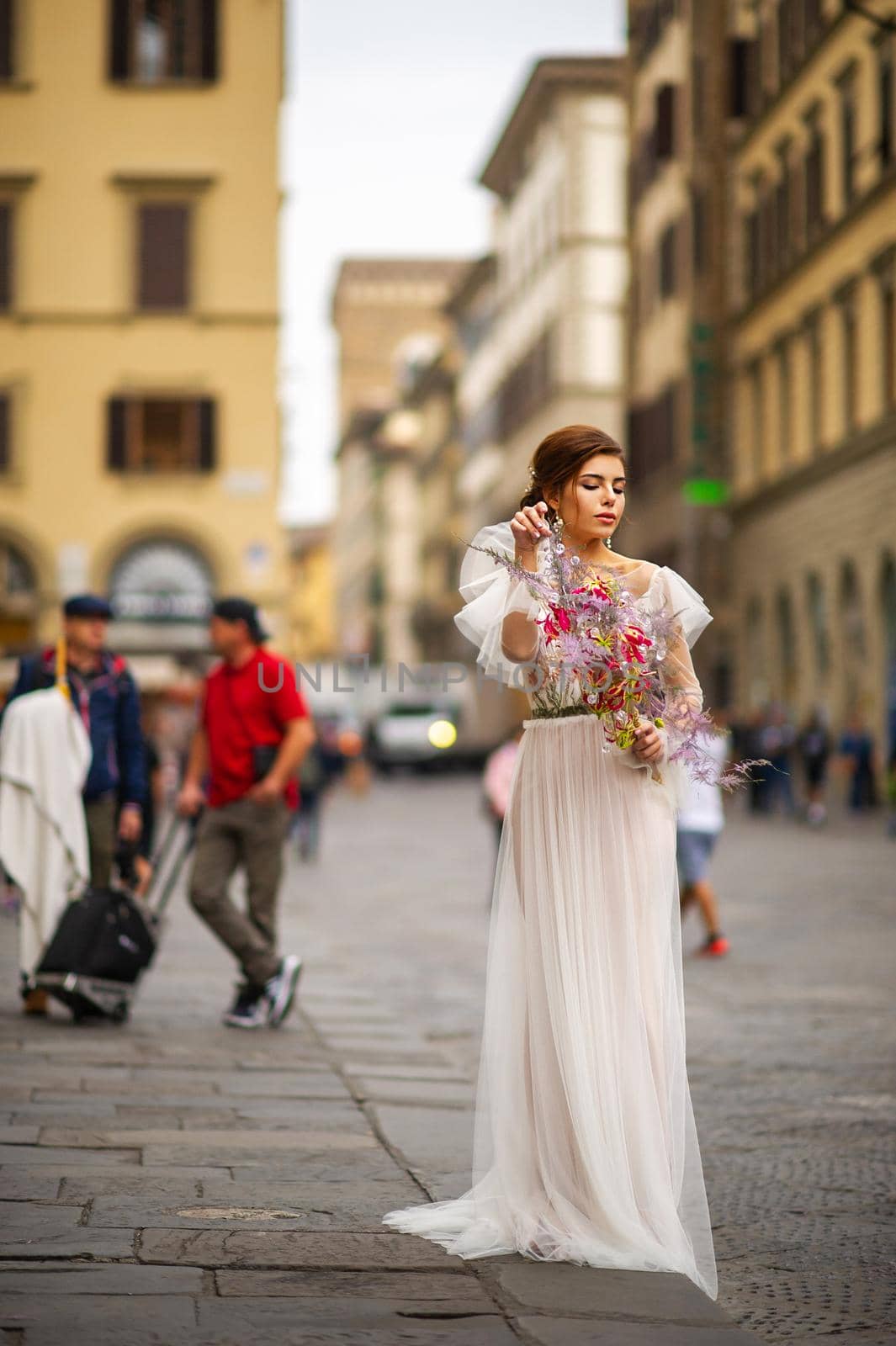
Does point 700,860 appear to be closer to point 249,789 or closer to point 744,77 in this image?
point 249,789

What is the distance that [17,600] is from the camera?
135ft

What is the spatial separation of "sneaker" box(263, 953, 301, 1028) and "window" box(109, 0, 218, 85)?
34183 millimetres

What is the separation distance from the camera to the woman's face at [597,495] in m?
5.53

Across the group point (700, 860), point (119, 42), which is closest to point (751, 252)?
point (119, 42)

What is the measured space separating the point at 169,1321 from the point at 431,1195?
1544 millimetres

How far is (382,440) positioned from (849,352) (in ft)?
277

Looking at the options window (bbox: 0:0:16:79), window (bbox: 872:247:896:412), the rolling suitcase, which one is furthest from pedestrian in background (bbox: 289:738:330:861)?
window (bbox: 0:0:16:79)

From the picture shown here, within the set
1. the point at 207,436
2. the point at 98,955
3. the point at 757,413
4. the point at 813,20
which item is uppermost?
the point at 813,20

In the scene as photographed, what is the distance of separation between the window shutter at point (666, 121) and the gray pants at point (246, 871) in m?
42.4

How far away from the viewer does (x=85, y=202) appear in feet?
137

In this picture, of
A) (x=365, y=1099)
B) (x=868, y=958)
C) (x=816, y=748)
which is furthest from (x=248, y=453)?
(x=365, y=1099)

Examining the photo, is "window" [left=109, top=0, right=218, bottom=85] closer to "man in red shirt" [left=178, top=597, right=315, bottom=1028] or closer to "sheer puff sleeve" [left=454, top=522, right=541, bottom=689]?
"man in red shirt" [left=178, top=597, right=315, bottom=1028]

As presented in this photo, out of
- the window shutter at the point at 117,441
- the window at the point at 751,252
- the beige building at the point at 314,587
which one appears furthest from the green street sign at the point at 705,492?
the beige building at the point at 314,587

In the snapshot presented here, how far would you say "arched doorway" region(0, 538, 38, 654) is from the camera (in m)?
41.0
